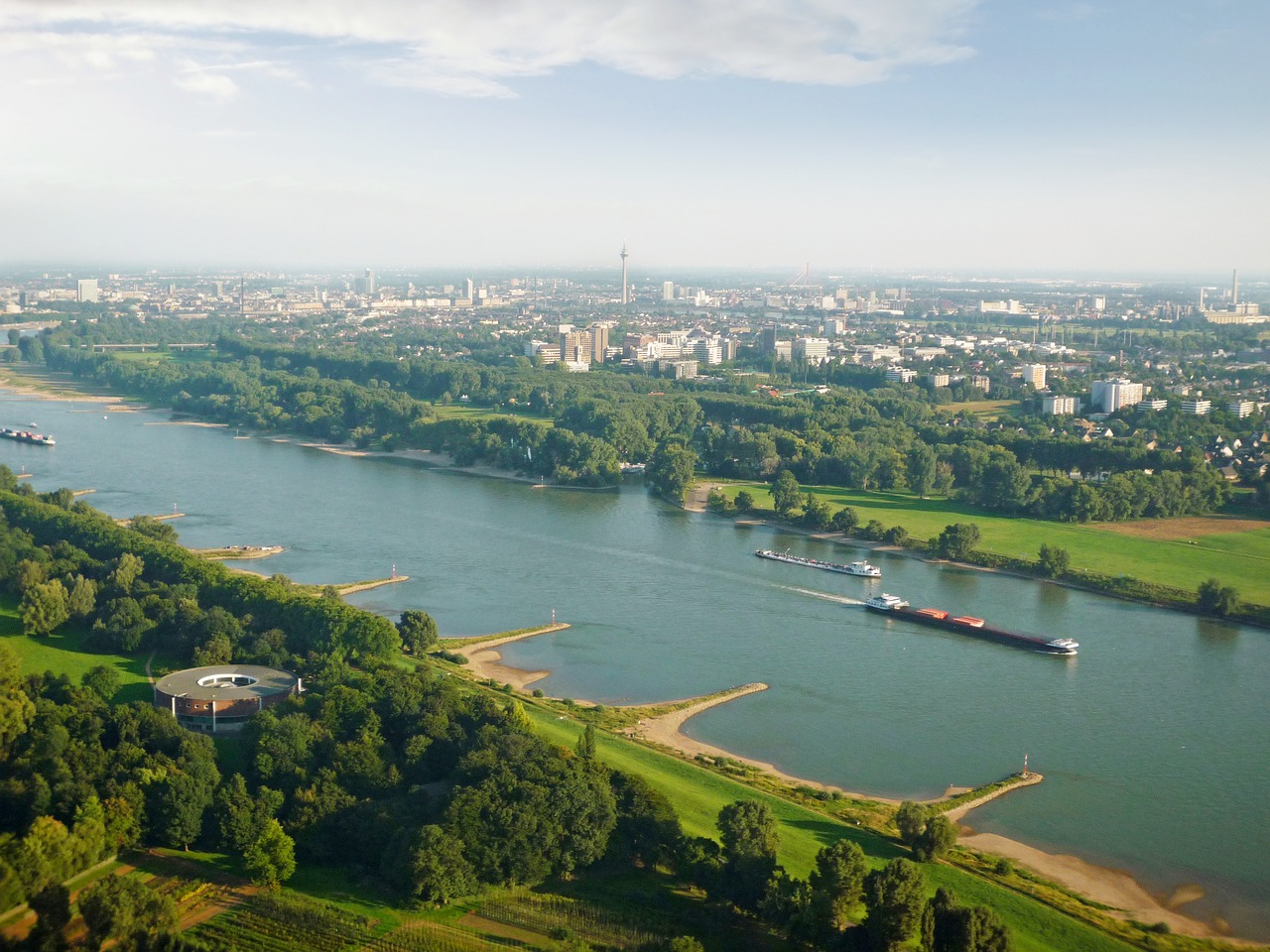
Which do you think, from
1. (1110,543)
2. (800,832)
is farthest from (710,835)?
(1110,543)

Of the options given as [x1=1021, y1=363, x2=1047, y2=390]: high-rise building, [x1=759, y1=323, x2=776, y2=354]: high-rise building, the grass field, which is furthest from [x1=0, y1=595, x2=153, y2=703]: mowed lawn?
[x1=759, y1=323, x2=776, y2=354]: high-rise building

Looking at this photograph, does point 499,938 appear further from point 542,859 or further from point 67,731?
point 67,731

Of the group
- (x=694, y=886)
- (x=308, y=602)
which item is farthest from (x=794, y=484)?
(x=694, y=886)

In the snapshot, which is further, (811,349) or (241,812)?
(811,349)

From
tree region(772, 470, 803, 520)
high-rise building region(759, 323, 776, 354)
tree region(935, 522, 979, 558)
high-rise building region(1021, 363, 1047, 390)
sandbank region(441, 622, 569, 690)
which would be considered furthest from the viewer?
high-rise building region(759, 323, 776, 354)

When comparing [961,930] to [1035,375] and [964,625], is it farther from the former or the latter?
[1035,375]

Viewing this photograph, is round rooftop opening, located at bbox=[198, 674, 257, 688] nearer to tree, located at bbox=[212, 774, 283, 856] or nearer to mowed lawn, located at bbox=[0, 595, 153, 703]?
mowed lawn, located at bbox=[0, 595, 153, 703]

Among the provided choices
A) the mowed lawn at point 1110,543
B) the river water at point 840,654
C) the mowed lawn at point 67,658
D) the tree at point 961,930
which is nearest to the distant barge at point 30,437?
the river water at point 840,654
